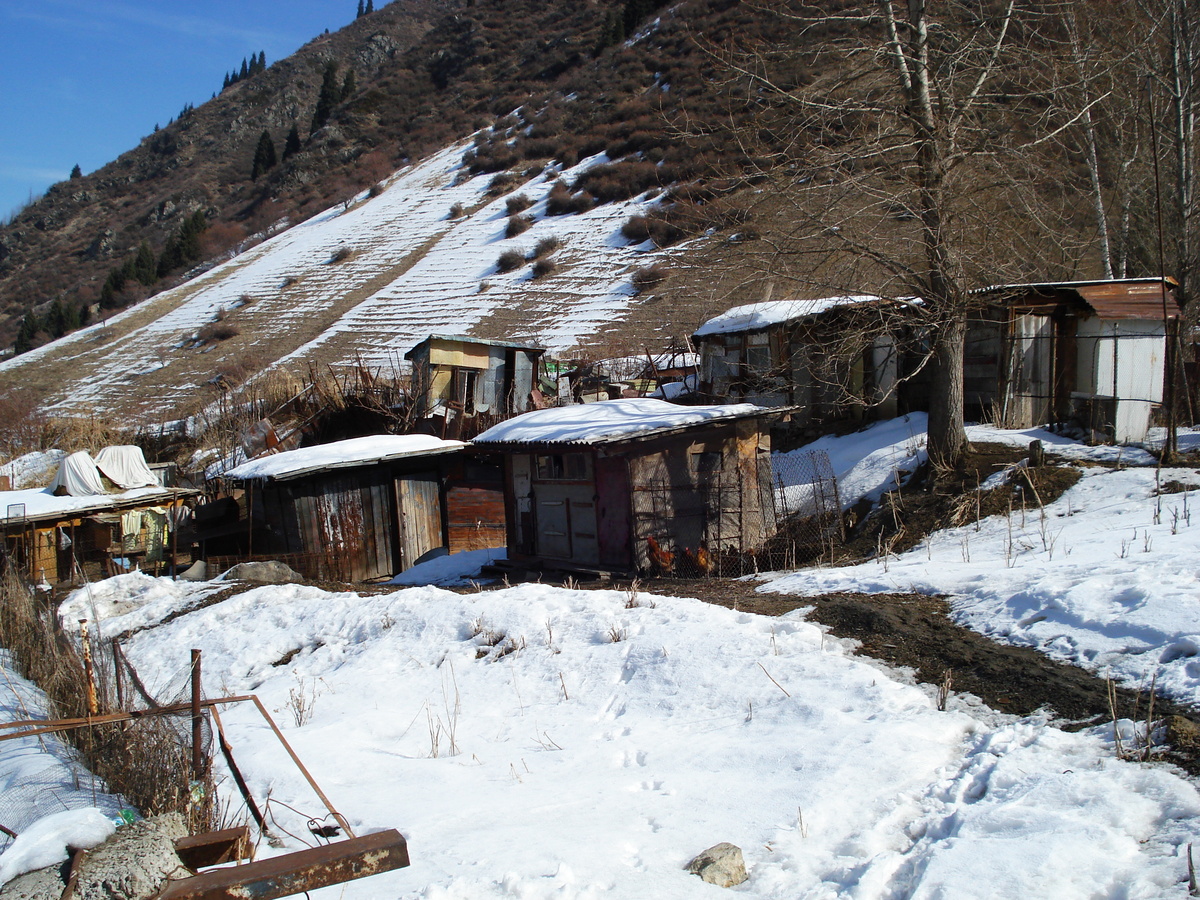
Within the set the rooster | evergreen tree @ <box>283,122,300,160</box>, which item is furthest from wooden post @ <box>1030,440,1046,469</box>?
evergreen tree @ <box>283,122,300,160</box>

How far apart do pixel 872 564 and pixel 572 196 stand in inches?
1768

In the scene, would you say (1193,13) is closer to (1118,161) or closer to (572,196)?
(1118,161)

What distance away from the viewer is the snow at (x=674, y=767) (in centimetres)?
349

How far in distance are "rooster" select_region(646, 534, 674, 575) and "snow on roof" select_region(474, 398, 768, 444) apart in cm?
193

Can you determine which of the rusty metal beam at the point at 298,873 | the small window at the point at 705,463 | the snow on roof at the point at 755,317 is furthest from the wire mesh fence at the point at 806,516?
the rusty metal beam at the point at 298,873

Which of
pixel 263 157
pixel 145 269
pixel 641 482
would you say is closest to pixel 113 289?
pixel 145 269

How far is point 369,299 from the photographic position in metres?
45.3

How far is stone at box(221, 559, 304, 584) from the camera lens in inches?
520

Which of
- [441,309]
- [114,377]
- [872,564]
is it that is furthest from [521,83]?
[872,564]

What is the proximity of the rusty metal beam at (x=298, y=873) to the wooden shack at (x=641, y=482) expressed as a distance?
→ 9.74m

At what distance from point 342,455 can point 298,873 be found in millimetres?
15823

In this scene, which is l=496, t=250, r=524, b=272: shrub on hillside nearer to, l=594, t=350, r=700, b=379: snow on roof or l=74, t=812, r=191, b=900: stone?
l=594, t=350, r=700, b=379: snow on roof

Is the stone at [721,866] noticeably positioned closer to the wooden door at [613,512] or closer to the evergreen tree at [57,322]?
the wooden door at [613,512]

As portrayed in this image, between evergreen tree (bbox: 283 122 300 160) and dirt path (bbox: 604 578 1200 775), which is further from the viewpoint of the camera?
evergreen tree (bbox: 283 122 300 160)
